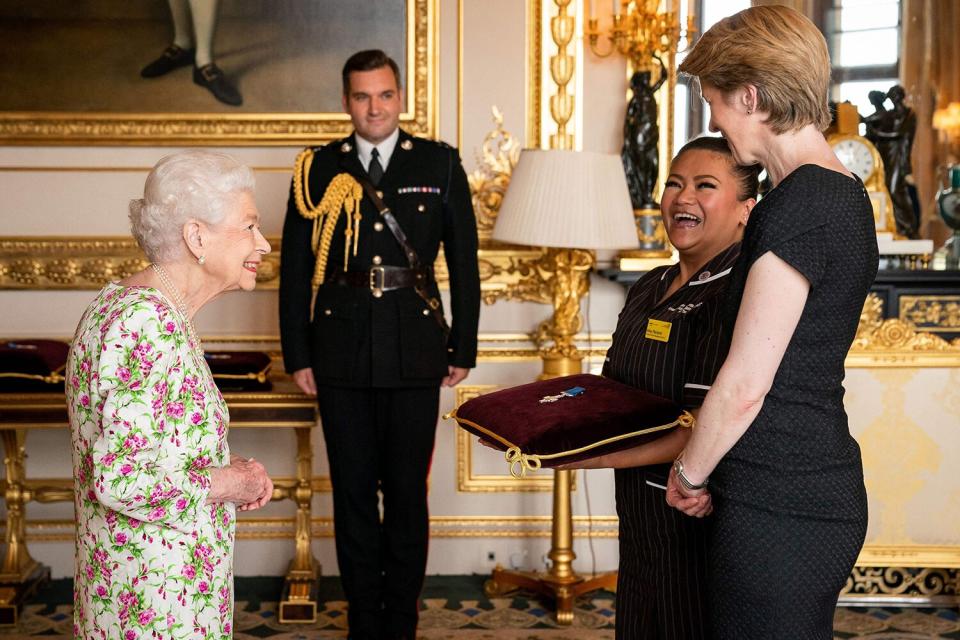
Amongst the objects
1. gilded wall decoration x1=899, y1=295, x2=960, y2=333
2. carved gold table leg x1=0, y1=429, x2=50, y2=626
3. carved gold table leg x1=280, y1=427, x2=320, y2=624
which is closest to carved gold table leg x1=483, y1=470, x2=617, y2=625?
carved gold table leg x1=280, y1=427, x2=320, y2=624

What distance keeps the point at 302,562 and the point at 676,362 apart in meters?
2.38

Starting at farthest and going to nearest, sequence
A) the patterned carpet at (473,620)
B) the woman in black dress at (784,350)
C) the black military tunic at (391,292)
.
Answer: the patterned carpet at (473,620)
the black military tunic at (391,292)
the woman in black dress at (784,350)

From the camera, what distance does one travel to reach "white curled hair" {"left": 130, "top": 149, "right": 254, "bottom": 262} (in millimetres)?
1922

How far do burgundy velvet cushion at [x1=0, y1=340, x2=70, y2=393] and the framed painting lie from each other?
925 millimetres

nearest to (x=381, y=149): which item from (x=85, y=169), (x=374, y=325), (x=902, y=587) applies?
(x=374, y=325)

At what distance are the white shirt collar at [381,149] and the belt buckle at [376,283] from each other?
343 mm

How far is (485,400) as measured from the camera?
7.29ft

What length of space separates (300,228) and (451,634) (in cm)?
151

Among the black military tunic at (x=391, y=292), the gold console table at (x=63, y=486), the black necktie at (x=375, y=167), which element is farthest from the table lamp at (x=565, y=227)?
the gold console table at (x=63, y=486)

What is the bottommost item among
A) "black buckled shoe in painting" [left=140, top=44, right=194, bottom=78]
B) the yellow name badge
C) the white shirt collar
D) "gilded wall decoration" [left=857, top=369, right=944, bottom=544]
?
"gilded wall decoration" [left=857, top=369, right=944, bottom=544]

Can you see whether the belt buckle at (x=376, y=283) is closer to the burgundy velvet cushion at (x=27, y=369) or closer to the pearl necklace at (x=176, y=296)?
the burgundy velvet cushion at (x=27, y=369)

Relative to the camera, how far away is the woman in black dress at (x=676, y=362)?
2.04 meters

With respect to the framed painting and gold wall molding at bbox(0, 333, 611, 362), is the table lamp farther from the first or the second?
the framed painting

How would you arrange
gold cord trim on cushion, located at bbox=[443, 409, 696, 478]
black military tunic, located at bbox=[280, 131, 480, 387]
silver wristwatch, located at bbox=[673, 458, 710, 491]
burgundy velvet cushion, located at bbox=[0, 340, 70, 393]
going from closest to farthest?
1. silver wristwatch, located at bbox=[673, 458, 710, 491]
2. gold cord trim on cushion, located at bbox=[443, 409, 696, 478]
3. black military tunic, located at bbox=[280, 131, 480, 387]
4. burgundy velvet cushion, located at bbox=[0, 340, 70, 393]
